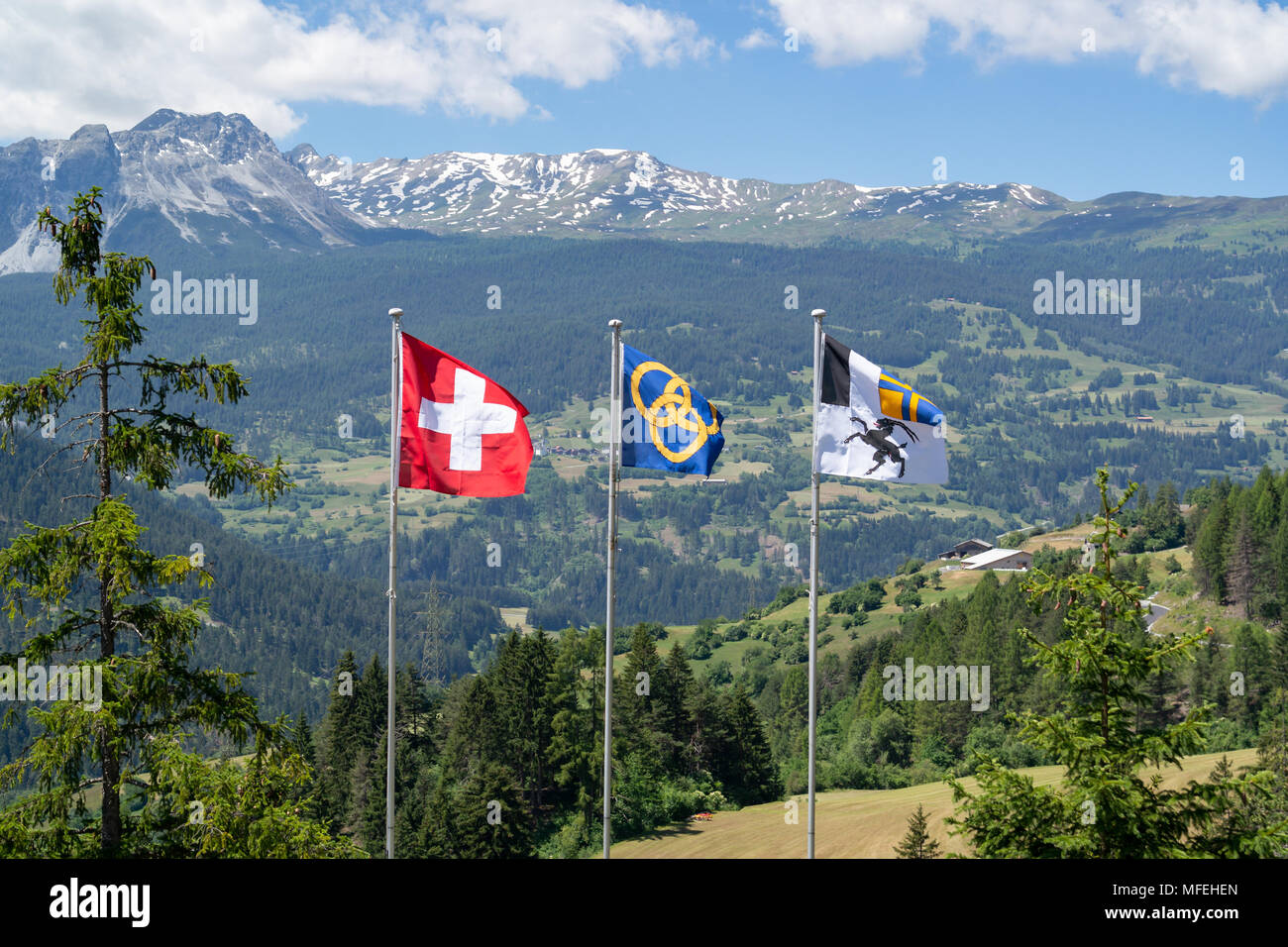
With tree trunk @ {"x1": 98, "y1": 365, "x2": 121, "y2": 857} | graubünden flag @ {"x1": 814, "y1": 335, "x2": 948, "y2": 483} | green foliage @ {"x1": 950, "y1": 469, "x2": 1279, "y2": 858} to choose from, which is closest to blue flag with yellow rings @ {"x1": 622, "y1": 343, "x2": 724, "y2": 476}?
graubünden flag @ {"x1": 814, "y1": 335, "x2": 948, "y2": 483}

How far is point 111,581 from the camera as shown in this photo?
2191 cm

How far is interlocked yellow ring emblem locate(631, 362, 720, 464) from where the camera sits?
28000 millimetres

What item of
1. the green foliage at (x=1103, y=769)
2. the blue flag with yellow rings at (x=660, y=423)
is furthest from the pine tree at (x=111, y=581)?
the green foliage at (x=1103, y=769)

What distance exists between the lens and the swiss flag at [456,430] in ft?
90.4

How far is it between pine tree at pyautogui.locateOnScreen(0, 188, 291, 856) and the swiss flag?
501cm

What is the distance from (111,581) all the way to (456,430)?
8.73 meters

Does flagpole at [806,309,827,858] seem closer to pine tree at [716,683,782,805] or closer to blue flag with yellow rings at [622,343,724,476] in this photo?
blue flag with yellow rings at [622,343,724,476]

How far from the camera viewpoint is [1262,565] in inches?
5123

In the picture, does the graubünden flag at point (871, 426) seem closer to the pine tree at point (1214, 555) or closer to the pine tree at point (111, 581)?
the pine tree at point (111, 581)

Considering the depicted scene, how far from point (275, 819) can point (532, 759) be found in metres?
66.4

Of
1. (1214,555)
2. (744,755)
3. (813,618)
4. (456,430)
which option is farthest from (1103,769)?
(1214,555)
